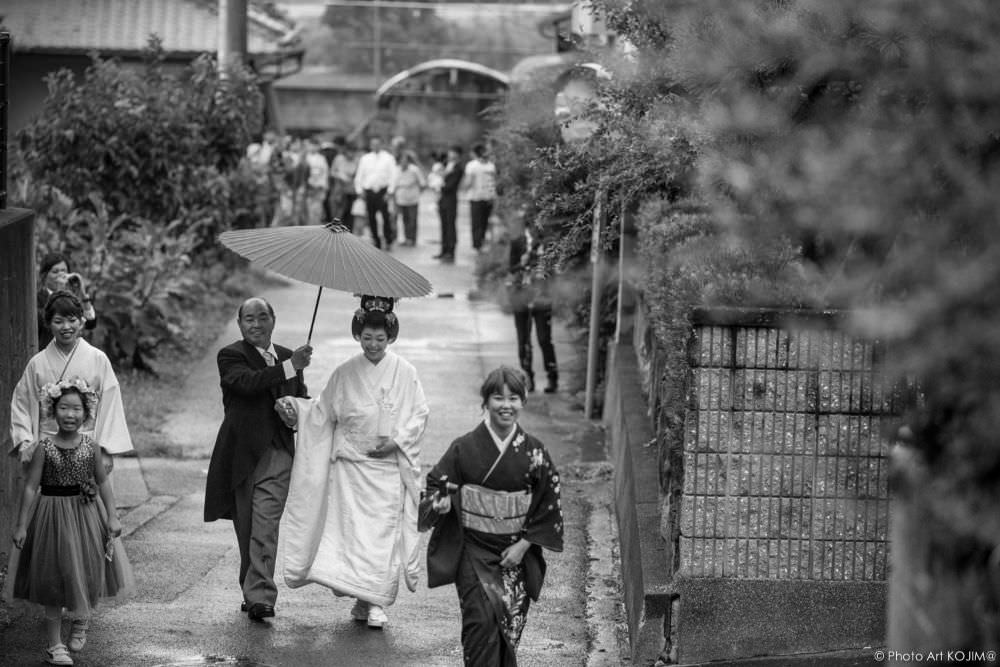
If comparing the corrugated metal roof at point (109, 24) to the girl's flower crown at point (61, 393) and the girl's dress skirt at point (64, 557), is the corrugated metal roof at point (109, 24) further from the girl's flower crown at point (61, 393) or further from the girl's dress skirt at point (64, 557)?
the girl's dress skirt at point (64, 557)

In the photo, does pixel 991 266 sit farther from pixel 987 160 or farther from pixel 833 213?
pixel 987 160

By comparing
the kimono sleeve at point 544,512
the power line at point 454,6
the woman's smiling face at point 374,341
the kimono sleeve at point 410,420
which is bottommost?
the kimono sleeve at point 544,512

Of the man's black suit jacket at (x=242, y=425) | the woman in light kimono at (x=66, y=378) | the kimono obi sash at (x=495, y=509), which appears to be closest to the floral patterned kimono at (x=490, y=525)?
the kimono obi sash at (x=495, y=509)

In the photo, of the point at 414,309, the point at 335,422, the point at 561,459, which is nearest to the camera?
the point at 335,422

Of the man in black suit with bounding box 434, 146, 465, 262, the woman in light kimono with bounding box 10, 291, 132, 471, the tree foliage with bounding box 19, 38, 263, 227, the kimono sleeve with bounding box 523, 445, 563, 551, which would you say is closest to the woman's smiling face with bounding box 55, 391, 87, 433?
the woman in light kimono with bounding box 10, 291, 132, 471

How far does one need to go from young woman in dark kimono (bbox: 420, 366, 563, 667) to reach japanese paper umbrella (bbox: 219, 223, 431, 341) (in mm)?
1043

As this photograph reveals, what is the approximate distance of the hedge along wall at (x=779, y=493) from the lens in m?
6.21

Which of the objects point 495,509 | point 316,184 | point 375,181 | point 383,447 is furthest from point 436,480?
point 316,184

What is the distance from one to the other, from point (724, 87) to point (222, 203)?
42.6 ft

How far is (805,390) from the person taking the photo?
621 centimetres

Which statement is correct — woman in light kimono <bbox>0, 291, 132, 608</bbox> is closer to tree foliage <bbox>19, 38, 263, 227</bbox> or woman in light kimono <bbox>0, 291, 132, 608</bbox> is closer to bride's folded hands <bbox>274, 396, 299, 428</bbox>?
bride's folded hands <bbox>274, 396, 299, 428</bbox>

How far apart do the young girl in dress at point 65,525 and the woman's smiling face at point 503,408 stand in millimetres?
1987

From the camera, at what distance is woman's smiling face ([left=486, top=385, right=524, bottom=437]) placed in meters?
6.14

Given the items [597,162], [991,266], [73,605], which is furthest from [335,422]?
[991,266]
